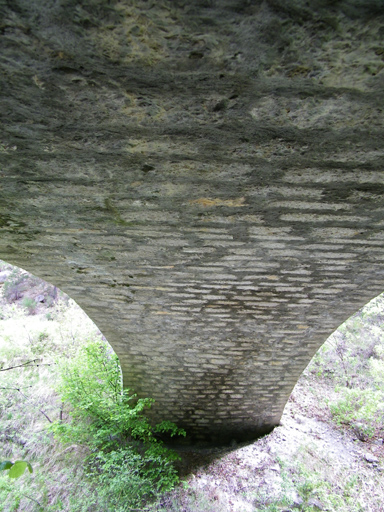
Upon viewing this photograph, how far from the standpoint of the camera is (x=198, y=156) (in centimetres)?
114

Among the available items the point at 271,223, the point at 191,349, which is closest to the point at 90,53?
the point at 271,223

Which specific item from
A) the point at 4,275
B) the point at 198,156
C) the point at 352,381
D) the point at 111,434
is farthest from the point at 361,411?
the point at 4,275

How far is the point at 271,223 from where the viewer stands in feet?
4.90

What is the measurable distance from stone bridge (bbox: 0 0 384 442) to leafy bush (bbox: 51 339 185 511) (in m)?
1.36

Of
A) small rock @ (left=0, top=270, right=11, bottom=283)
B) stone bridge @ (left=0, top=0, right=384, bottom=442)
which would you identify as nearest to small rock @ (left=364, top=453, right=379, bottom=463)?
stone bridge @ (left=0, top=0, right=384, bottom=442)

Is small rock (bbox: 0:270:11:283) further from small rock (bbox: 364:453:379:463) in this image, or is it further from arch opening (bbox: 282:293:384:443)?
small rock (bbox: 364:453:379:463)

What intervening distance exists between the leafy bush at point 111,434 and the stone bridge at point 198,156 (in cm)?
136

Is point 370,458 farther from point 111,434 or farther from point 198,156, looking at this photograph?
point 198,156

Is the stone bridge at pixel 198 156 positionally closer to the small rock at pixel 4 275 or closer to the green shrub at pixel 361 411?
the green shrub at pixel 361 411

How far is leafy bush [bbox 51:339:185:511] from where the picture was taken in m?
2.91

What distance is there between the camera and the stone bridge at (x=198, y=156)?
2.40 ft

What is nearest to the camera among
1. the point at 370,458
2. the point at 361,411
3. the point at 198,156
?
the point at 198,156

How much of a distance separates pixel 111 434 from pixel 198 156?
11.1 ft

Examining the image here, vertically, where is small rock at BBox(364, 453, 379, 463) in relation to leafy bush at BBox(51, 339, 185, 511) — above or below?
below
